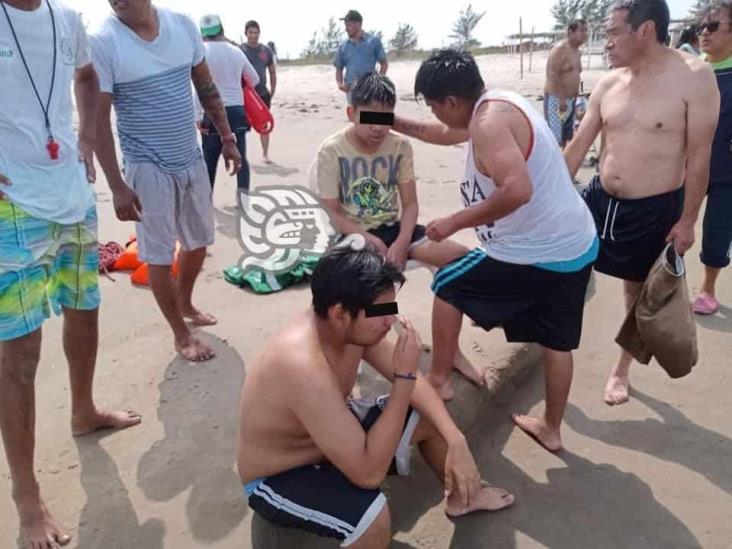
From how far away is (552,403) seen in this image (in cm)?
282

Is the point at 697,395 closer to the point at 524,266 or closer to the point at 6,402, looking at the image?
the point at 524,266

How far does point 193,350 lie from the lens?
343cm

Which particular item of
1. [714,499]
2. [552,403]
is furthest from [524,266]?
[714,499]

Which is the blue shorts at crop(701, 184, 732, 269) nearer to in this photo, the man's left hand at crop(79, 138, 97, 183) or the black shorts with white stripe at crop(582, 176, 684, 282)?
the black shorts with white stripe at crop(582, 176, 684, 282)

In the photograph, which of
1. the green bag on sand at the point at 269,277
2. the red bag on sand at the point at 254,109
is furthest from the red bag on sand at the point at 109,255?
the red bag on sand at the point at 254,109

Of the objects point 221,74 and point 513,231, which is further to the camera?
point 221,74

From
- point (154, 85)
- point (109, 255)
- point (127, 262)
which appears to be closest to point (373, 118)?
point (154, 85)

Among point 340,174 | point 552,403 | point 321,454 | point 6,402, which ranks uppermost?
point 340,174

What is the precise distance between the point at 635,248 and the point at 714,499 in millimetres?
1115

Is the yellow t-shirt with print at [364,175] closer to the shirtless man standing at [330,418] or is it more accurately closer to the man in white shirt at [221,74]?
the shirtless man standing at [330,418]

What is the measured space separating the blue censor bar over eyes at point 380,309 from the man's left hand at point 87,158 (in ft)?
4.37

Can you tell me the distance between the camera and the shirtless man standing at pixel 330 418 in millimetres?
1896

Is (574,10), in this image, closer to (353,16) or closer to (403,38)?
Answer: (403,38)

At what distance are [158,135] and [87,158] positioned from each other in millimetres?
515
